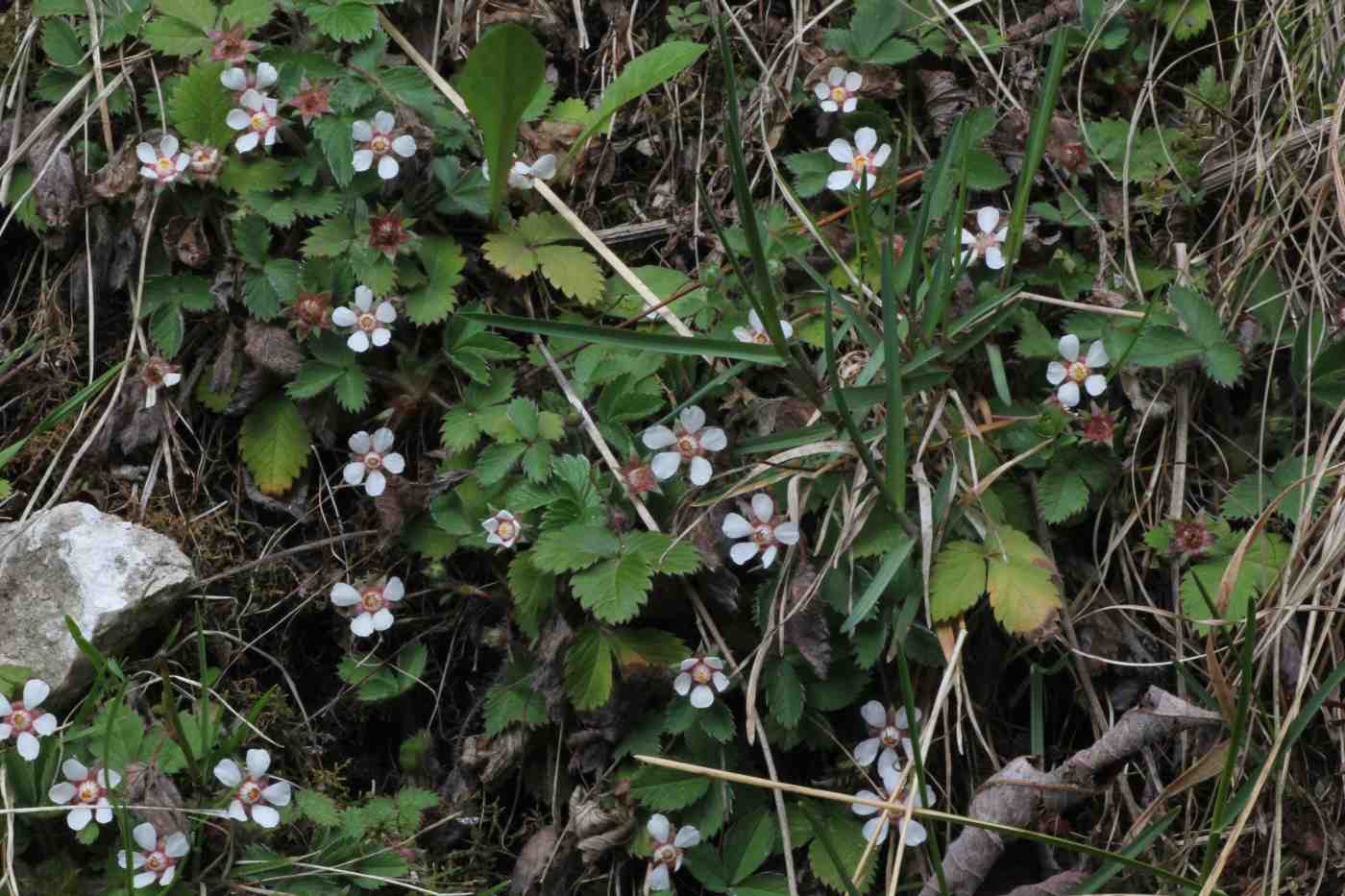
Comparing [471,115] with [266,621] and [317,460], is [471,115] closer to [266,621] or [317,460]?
[317,460]

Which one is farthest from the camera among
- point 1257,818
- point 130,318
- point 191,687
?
point 130,318

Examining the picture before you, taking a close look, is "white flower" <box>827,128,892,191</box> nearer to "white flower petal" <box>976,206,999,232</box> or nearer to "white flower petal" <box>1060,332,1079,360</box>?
"white flower petal" <box>976,206,999,232</box>

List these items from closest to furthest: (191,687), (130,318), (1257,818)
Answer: (1257,818) < (191,687) < (130,318)

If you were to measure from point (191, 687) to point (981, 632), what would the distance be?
159 centimetres

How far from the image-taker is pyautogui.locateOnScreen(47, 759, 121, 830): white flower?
2.38 m

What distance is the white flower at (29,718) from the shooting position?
2.44 meters

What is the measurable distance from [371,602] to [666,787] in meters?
0.71

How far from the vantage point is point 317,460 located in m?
2.79

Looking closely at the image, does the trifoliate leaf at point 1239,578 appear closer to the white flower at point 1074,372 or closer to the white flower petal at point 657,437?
the white flower at point 1074,372

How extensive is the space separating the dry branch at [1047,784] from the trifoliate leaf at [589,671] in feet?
2.25

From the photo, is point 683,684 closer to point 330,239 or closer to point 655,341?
point 655,341

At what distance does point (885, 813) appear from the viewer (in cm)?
230

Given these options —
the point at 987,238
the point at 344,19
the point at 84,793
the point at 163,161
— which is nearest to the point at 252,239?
the point at 163,161

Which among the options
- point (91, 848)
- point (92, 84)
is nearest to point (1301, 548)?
point (91, 848)
